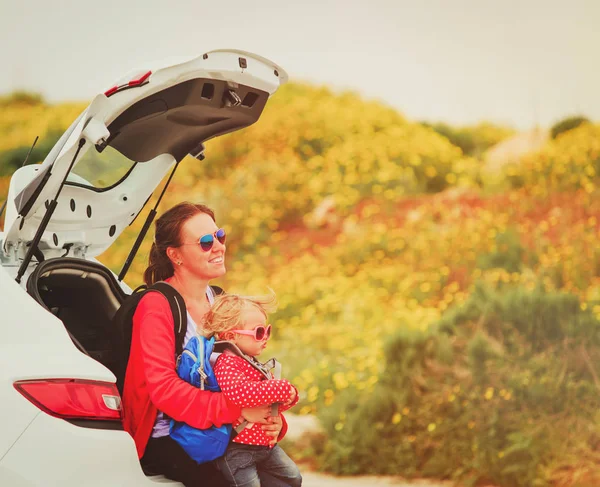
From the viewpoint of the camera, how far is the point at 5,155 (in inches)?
581

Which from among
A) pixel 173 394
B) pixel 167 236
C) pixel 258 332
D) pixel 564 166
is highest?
pixel 564 166

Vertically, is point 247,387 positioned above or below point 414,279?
below

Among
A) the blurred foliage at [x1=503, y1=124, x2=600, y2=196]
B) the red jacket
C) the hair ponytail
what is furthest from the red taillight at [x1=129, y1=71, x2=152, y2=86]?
the blurred foliage at [x1=503, y1=124, x2=600, y2=196]

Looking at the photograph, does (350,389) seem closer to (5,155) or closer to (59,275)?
(59,275)

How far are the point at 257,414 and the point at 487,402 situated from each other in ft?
16.2

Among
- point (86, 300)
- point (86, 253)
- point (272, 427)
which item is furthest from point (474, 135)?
point (272, 427)

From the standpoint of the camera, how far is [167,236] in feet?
11.0

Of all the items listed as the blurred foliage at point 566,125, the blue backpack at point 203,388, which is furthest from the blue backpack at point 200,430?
the blurred foliage at point 566,125

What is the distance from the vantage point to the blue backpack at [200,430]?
2.91 metres

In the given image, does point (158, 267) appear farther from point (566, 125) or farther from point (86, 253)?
point (566, 125)

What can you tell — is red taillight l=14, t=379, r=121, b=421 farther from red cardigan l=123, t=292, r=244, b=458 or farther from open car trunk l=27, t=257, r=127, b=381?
open car trunk l=27, t=257, r=127, b=381

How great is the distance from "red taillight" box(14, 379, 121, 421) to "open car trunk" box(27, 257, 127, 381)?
63 cm

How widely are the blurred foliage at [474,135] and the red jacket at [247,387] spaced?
11521mm

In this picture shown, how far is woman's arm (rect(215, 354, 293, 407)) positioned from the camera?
281cm
